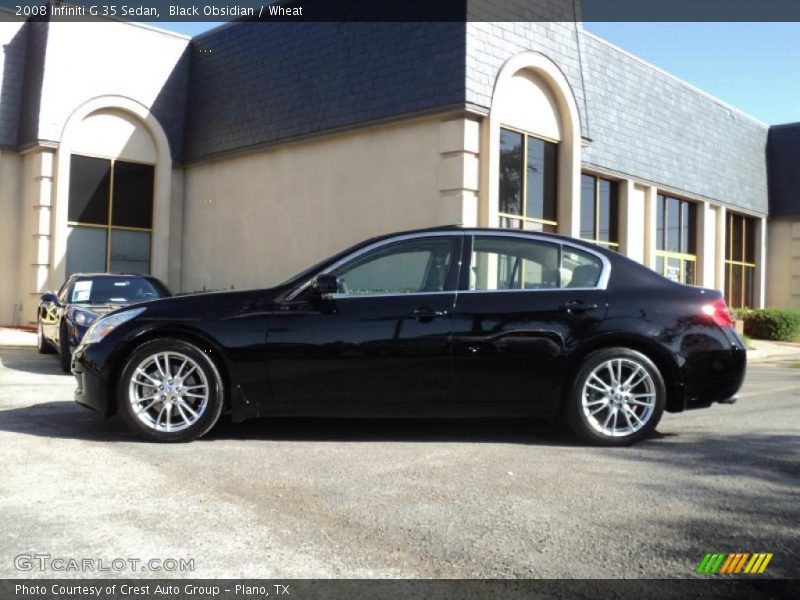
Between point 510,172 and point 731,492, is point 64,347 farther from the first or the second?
point 510,172

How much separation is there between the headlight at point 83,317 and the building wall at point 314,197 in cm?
610

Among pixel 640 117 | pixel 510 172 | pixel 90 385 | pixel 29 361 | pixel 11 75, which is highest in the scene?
pixel 11 75

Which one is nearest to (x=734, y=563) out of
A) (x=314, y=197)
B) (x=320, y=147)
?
(x=314, y=197)

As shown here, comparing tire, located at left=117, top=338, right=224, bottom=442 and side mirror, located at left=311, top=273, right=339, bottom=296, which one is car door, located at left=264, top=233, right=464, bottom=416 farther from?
tire, located at left=117, top=338, right=224, bottom=442

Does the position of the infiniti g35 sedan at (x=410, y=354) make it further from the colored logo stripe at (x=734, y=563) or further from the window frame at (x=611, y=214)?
the window frame at (x=611, y=214)

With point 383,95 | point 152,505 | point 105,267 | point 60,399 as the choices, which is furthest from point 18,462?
point 105,267

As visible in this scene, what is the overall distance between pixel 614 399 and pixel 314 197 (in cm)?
1080

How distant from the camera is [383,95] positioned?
547 inches

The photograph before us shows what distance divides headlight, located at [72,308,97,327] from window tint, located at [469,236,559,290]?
16.8ft

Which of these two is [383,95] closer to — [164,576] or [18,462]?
[18,462]

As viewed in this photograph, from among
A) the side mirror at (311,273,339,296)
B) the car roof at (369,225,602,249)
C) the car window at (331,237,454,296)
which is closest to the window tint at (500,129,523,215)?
the car roof at (369,225,602,249)

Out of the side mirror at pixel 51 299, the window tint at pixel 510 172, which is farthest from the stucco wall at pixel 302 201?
the side mirror at pixel 51 299

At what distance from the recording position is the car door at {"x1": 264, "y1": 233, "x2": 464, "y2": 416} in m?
5.59

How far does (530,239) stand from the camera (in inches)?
239
